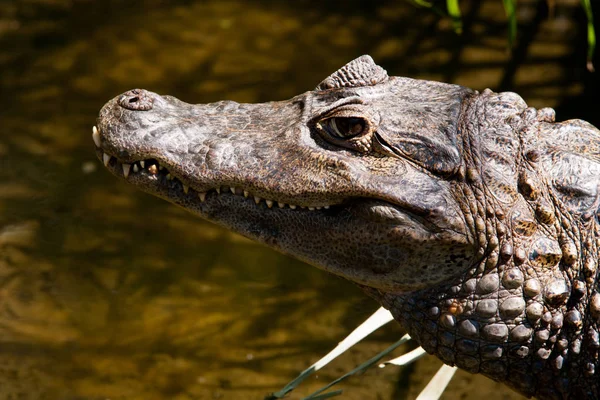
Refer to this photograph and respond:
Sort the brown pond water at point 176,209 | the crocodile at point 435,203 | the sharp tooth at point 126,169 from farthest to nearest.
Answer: the brown pond water at point 176,209 < the sharp tooth at point 126,169 < the crocodile at point 435,203

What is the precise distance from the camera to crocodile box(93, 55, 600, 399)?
9.34 ft

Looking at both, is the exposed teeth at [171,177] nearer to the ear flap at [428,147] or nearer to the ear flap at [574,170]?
the ear flap at [428,147]

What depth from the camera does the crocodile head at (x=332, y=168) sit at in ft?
9.53

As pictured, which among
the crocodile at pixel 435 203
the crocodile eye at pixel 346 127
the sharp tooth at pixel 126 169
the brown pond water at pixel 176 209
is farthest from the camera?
the brown pond water at pixel 176 209

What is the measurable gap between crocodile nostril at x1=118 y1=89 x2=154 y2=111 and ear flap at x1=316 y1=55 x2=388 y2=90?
30.5 inches

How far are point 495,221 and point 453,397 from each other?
1.36 meters

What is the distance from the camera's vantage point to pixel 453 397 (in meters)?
3.84

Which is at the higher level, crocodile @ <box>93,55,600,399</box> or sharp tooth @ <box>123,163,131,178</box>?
crocodile @ <box>93,55,600,399</box>

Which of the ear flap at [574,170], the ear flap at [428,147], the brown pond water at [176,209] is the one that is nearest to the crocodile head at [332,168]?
the ear flap at [428,147]

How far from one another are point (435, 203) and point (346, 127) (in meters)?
0.49

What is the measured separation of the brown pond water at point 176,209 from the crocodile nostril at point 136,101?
146 centimetres

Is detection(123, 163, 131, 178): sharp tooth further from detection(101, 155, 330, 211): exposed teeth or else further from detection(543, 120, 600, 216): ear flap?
detection(543, 120, 600, 216): ear flap

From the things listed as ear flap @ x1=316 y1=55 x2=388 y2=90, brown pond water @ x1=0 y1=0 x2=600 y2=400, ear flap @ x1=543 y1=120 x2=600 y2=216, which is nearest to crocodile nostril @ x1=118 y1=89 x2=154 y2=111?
ear flap @ x1=316 y1=55 x2=388 y2=90

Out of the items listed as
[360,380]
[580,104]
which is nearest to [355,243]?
[360,380]
